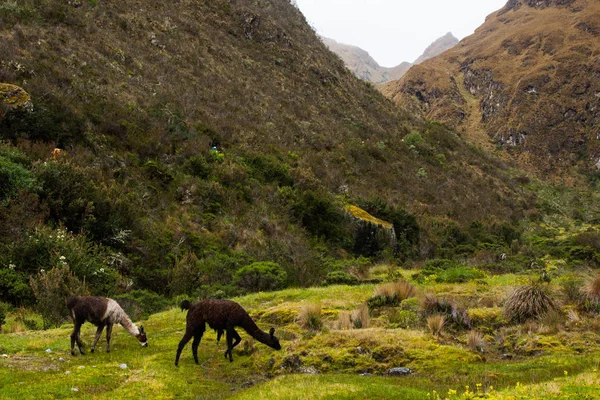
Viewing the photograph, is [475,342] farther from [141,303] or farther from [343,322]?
[141,303]

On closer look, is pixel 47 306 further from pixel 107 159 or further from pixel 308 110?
pixel 308 110

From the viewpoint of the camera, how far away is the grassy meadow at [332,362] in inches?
237

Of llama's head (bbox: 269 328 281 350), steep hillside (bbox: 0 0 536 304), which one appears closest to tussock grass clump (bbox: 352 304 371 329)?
llama's head (bbox: 269 328 281 350)

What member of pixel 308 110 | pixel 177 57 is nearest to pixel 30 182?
pixel 177 57

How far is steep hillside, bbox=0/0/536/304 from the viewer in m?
15.4

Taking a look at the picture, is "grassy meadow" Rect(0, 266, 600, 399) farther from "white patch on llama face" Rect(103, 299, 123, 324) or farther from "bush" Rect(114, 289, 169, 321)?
"bush" Rect(114, 289, 169, 321)

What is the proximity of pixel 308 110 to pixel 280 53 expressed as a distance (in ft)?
37.5

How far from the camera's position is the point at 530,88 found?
289 feet

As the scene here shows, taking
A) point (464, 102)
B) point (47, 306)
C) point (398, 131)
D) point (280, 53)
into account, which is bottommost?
point (47, 306)

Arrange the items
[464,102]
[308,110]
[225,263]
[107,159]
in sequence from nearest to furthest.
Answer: [225,263]
[107,159]
[308,110]
[464,102]

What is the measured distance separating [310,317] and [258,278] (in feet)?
20.5

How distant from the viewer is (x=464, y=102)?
99625 millimetres

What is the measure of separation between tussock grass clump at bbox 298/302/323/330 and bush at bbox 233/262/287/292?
5.77m

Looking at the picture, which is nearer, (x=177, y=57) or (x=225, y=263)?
(x=225, y=263)
